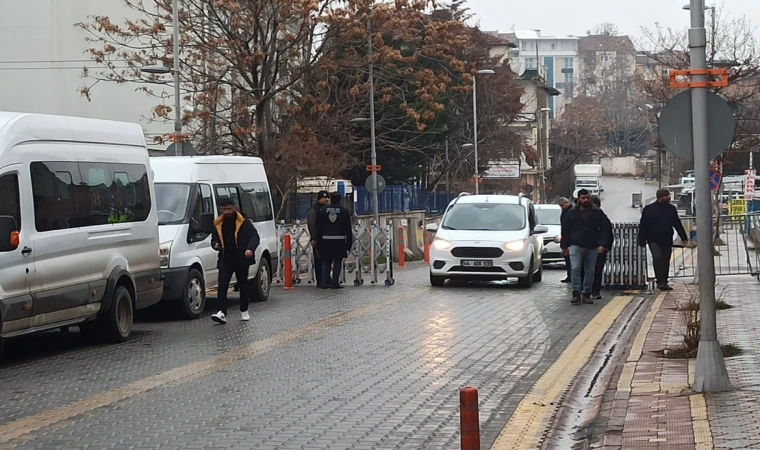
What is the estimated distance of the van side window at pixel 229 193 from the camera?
1870 centimetres

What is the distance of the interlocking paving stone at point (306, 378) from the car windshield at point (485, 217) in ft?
17.7

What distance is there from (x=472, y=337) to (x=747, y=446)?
740 centimetres

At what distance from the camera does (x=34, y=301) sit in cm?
1191

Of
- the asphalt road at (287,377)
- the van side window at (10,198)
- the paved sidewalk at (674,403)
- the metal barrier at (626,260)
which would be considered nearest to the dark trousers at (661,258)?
the metal barrier at (626,260)

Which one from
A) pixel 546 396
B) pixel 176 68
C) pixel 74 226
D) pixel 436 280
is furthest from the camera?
pixel 176 68

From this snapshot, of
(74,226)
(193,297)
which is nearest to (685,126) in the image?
(74,226)

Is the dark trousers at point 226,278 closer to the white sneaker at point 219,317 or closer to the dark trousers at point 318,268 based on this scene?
the white sneaker at point 219,317

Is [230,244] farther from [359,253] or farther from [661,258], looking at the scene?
[359,253]

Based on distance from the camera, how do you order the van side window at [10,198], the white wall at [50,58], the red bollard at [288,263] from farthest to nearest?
the white wall at [50,58] → the red bollard at [288,263] → the van side window at [10,198]

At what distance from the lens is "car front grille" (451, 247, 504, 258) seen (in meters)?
22.4

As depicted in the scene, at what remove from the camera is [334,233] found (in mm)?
22516

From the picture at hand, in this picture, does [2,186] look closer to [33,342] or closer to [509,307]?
[33,342]

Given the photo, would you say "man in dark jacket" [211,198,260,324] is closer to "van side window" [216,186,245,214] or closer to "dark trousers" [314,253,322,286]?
"van side window" [216,186,245,214]

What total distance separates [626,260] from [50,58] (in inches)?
1169
